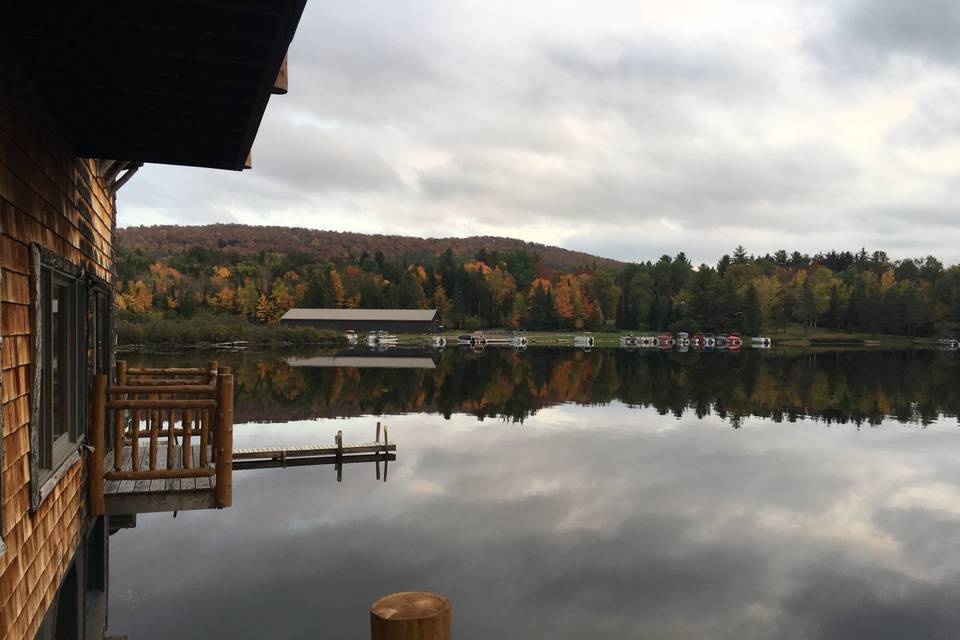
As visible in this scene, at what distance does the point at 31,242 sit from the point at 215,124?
1942 millimetres

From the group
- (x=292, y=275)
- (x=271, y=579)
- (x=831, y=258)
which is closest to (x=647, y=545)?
(x=271, y=579)

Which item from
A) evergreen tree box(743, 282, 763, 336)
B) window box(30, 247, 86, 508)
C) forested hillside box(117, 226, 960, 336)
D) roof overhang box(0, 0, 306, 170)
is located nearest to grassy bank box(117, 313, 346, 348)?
forested hillside box(117, 226, 960, 336)

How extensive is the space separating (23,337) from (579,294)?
124281mm

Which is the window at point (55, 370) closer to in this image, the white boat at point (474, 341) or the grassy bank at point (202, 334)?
the grassy bank at point (202, 334)

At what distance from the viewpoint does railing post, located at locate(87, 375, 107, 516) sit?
23.3 feet

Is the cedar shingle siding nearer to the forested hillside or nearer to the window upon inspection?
the window

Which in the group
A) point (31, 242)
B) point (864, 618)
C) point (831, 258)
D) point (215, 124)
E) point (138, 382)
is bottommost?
point (864, 618)

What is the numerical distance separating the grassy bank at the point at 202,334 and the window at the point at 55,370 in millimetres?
71006

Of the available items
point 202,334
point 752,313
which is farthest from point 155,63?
point 752,313

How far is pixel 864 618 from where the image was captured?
12031 mm

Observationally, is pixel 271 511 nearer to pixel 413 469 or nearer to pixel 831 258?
pixel 413 469

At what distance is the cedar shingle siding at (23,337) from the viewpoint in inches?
182

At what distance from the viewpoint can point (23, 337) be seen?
523 cm

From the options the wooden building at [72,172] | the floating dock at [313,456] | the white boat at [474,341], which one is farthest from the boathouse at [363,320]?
the wooden building at [72,172]
